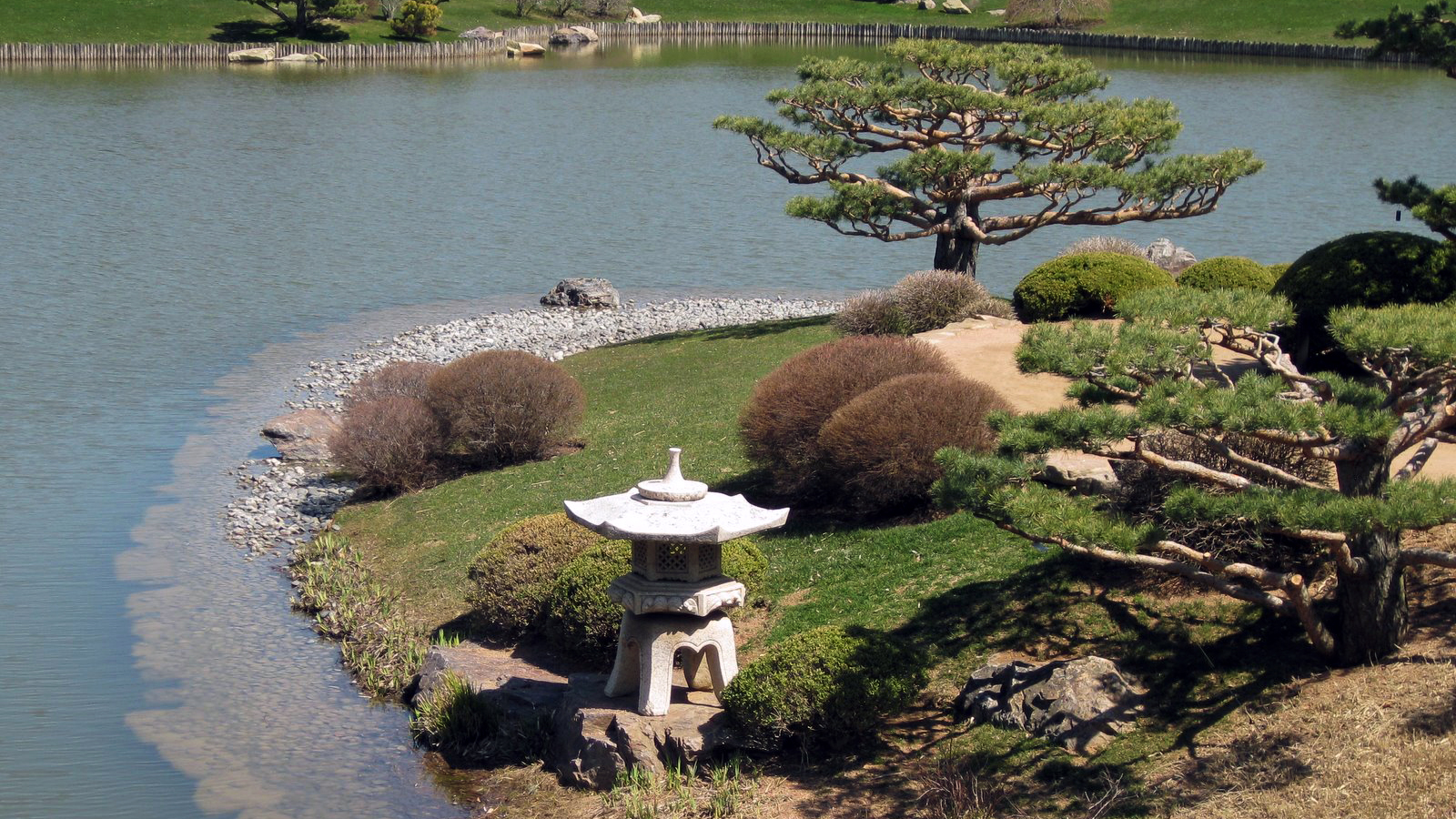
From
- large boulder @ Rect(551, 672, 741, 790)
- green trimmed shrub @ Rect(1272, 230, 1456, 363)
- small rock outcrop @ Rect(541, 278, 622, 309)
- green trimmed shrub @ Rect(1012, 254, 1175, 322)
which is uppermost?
green trimmed shrub @ Rect(1272, 230, 1456, 363)

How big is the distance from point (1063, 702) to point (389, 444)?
41.7 ft

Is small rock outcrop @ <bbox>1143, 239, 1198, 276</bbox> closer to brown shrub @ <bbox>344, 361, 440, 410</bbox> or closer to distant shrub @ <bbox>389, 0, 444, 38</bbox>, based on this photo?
brown shrub @ <bbox>344, 361, 440, 410</bbox>

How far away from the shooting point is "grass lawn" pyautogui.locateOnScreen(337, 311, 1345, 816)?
1125 centimetres

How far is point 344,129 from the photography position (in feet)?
201

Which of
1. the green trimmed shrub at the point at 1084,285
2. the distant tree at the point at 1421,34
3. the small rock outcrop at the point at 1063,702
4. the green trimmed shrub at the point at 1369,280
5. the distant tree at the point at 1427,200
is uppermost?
the distant tree at the point at 1421,34

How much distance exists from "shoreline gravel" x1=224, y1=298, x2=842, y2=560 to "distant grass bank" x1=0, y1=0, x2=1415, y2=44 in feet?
214

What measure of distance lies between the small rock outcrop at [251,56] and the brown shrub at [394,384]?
6978 centimetres

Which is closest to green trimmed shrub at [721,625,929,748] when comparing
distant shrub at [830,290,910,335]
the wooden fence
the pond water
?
the pond water

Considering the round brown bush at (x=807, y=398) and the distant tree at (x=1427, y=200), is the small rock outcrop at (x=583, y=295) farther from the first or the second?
the distant tree at (x=1427, y=200)

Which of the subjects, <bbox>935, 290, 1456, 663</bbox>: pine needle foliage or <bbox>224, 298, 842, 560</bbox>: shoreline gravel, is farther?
<bbox>224, 298, 842, 560</bbox>: shoreline gravel

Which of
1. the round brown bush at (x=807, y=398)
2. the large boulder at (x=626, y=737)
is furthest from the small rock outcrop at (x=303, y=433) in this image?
the large boulder at (x=626, y=737)

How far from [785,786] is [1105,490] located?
4662mm

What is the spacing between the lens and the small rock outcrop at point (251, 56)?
86.6 meters

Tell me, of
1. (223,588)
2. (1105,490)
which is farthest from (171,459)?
(1105,490)
